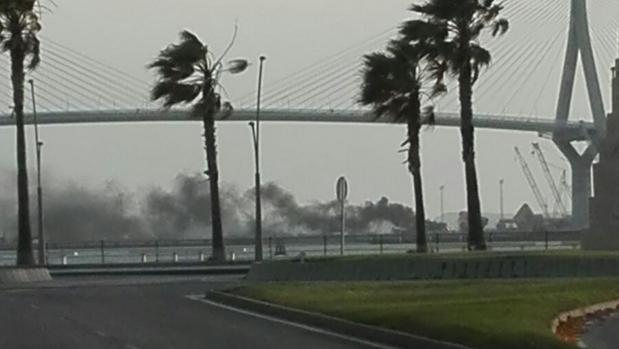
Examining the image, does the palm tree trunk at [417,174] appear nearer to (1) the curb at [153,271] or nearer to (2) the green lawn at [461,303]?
(1) the curb at [153,271]

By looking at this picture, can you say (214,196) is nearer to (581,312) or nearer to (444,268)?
(444,268)

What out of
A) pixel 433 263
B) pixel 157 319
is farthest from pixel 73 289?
pixel 157 319

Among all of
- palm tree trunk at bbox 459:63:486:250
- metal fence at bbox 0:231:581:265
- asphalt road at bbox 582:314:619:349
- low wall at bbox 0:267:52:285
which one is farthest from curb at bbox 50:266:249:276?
asphalt road at bbox 582:314:619:349

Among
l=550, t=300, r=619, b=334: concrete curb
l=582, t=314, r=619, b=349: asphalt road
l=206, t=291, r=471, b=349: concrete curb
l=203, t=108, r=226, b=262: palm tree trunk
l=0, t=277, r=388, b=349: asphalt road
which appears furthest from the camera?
l=203, t=108, r=226, b=262: palm tree trunk

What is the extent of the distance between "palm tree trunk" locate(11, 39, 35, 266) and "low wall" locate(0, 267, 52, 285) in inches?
130

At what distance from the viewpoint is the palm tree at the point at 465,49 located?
54.7m

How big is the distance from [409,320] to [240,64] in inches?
1620

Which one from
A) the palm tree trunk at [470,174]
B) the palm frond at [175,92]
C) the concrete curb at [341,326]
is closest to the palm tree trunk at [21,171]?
the palm frond at [175,92]

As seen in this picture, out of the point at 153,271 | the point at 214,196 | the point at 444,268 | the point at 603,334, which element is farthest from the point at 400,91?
the point at 603,334

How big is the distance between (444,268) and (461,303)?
44.9 feet

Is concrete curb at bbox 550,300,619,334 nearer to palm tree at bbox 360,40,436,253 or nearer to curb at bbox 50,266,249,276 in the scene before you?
curb at bbox 50,266,249,276

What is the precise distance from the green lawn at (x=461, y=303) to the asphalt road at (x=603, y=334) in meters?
0.66

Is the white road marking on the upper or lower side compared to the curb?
lower

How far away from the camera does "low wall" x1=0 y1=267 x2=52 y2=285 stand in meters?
52.4
